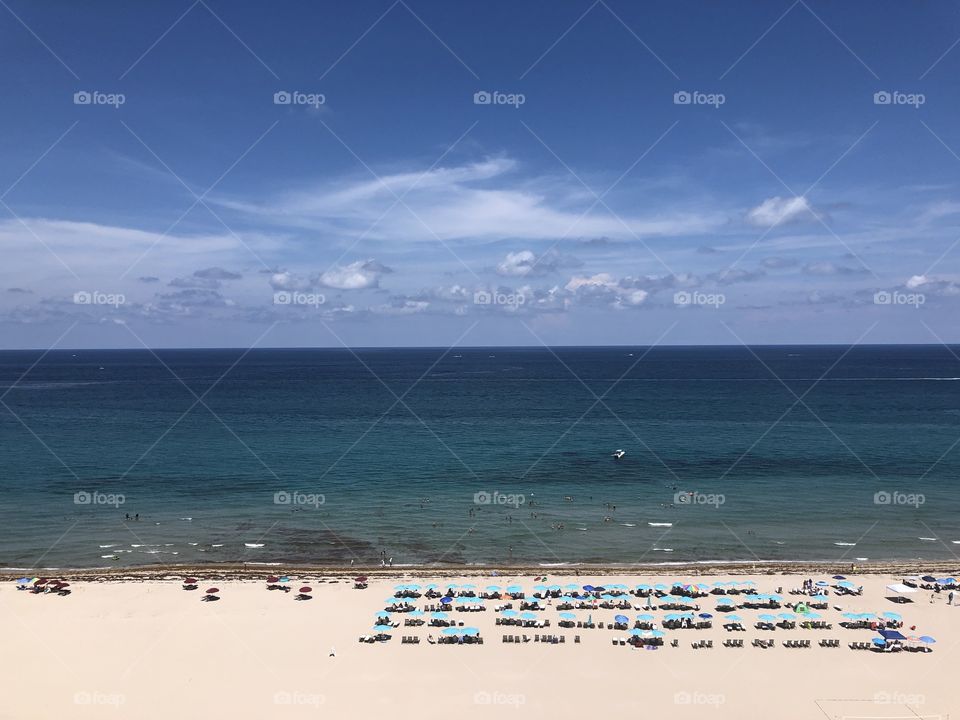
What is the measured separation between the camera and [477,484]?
63.9 m

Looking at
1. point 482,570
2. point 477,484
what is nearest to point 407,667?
point 482,570

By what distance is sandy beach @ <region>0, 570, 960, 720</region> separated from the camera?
25641 millimetres

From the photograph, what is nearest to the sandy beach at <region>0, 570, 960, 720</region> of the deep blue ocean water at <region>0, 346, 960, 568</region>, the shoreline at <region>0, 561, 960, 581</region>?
the shoreline at <region>0, 561, 960, 581</region>

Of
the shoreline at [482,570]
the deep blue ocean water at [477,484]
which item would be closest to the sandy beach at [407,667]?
the shoreline at [482,570]

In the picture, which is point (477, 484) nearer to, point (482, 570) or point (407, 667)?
point (482, 570)

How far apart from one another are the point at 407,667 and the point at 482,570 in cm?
1384

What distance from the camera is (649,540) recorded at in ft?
159

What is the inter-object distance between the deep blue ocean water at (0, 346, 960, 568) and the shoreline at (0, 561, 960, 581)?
63.9 inches

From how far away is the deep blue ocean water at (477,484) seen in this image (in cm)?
4738

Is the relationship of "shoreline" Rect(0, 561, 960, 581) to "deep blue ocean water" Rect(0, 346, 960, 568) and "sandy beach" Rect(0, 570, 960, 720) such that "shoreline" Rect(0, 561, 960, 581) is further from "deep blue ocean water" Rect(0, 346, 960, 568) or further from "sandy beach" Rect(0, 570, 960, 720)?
"sandy beach" Rect(0, 570, 960, 720)

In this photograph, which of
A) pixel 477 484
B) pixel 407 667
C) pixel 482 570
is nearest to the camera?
pixel 407 667

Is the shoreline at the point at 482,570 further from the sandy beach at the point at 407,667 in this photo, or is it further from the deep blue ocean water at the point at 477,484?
the sandy beach at the point at 407,667

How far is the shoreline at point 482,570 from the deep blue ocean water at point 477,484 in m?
1.62

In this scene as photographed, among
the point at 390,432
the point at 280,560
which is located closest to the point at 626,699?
the point at 280,560
